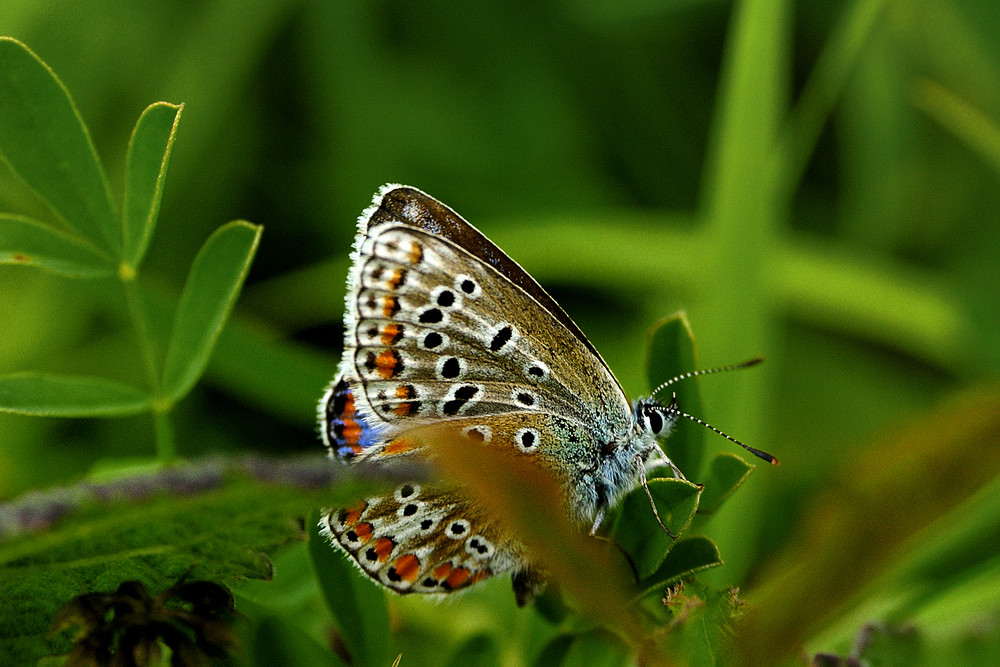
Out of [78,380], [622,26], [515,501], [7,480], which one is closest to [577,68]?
[622,26]

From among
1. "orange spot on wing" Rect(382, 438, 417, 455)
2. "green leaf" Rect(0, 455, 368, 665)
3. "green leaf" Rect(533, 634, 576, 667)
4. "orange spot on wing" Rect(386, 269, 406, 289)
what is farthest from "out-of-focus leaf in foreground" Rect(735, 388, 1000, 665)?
"orange spot on wing" Rect(386, 269, 406, 289)

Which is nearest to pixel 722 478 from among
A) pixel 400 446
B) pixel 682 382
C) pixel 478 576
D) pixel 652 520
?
pixel 652 520

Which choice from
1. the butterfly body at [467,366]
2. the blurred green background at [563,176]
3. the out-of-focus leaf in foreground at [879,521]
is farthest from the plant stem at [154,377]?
the blurred green background at [563,176]

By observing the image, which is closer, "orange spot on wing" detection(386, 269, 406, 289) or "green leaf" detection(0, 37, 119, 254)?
"green leaf" detection(0, 37, 119, 254)

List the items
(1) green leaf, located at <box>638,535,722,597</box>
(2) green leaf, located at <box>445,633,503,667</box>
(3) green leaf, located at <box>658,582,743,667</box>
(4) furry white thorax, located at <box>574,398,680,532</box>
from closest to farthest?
(3) green leaf, located at <box>658,582,743,667</box> < (1) green leaf, located at <box>638,535,722,597</box> < (2) green leaf, located at <box>445,633,503,667</box> < (4) furry white thorax, located at <box>574,398,680,532</box>

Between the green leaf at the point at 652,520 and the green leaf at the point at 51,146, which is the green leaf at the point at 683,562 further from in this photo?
the green leaf at the point at 51,146

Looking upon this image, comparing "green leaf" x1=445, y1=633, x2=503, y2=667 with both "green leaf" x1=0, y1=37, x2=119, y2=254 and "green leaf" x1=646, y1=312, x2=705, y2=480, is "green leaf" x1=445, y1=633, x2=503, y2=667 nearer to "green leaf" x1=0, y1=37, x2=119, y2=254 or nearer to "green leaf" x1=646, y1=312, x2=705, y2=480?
"green leaf" x1=646, y1=312, x2=705, y2=480

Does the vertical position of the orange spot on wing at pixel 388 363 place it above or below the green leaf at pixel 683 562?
below
